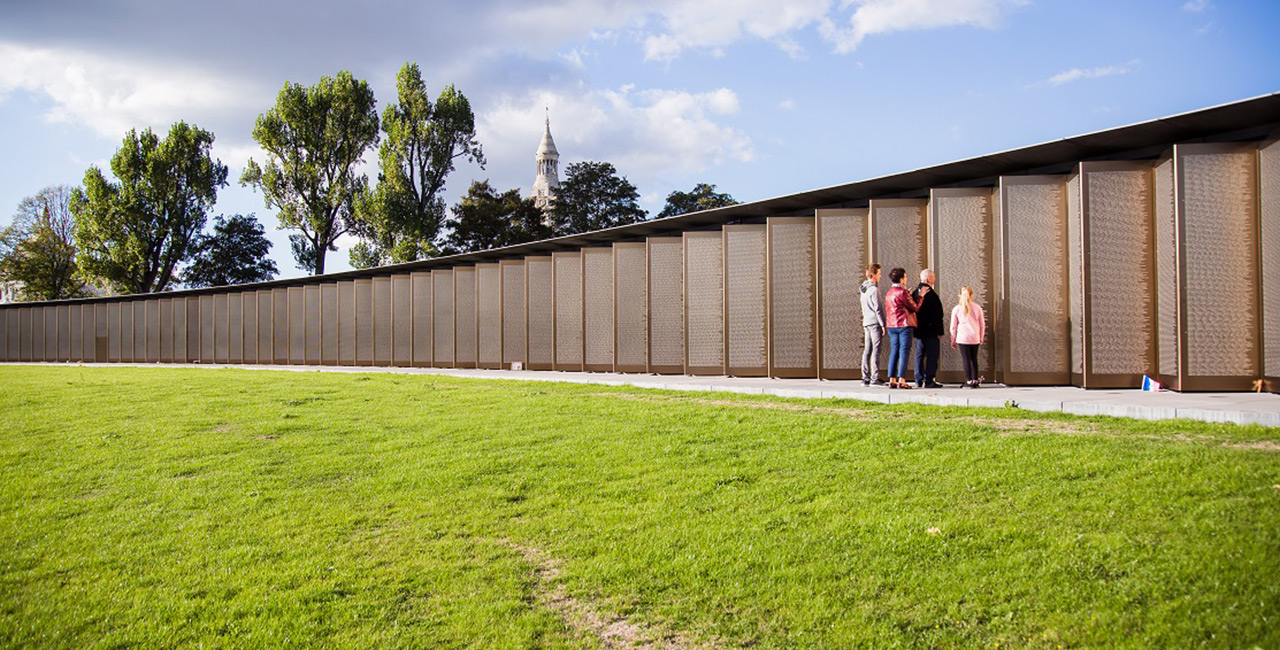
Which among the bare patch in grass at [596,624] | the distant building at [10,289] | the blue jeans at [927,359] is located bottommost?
the bare patch in grass at [596,624]

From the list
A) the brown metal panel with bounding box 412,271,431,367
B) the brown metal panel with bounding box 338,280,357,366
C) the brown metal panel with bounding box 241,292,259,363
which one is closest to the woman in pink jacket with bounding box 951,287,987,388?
the brown metal panel with bounding box 412,271,431,367

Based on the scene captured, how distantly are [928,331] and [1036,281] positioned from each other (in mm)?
1990

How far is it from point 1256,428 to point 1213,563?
12.3ft

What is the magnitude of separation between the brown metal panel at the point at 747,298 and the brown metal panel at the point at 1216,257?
24.1 ft

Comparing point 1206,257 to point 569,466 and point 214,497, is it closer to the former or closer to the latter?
point 569,466

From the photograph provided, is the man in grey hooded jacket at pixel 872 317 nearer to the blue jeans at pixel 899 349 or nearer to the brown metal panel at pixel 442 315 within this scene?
the blue jeans at pixel 899 349

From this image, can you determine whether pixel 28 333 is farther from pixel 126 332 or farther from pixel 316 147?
pixel 316 147

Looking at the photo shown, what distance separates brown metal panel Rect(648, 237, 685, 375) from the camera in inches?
736

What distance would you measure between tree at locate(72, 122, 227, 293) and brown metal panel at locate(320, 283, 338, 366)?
92.8 ft

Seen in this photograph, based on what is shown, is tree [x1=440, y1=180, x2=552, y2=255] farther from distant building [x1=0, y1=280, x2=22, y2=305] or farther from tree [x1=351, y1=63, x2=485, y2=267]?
distant building [x1=0, y1=280, x2=22, y2=305]

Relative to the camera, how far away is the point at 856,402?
34.6ft

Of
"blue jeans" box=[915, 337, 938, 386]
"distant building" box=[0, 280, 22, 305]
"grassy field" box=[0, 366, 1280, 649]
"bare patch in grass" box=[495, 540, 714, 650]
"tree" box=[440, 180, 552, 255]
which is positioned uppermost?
"tree" box=[440, 180, 552, 255]

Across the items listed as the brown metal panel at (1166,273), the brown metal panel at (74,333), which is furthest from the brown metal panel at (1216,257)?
the brown metal panel at (74,333)

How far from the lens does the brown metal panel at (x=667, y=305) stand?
18688 millimetres
